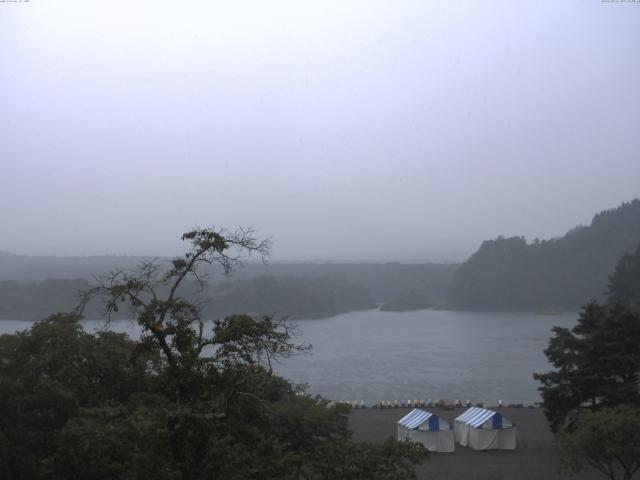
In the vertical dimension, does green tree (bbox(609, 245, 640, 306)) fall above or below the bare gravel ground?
above

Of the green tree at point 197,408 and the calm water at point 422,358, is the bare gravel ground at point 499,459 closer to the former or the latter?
the calm water at point 422,358

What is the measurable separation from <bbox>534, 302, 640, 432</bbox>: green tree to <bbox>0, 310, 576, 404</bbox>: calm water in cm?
527

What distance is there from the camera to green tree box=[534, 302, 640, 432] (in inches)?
327

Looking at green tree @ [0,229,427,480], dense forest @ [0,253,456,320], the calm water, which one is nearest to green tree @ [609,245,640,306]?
the calm water

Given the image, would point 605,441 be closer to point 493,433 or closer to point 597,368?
point 597,368

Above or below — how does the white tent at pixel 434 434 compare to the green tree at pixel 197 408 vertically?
below

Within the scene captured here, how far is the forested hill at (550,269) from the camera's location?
45125mm

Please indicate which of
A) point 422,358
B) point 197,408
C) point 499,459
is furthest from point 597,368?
point 422,358

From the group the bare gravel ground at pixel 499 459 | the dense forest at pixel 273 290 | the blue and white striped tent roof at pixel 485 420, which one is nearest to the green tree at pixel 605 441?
the bare gravel ground at pixel 499 459

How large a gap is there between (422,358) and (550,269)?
1036 inches

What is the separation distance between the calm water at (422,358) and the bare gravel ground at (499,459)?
10.4 ft

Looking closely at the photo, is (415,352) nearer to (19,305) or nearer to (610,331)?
(610,331)

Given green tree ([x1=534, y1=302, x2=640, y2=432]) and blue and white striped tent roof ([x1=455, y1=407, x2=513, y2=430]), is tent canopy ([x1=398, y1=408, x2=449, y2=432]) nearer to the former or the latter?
blue and white striped tent roof ([x1=455, y1=407, x2=513, y2=430])

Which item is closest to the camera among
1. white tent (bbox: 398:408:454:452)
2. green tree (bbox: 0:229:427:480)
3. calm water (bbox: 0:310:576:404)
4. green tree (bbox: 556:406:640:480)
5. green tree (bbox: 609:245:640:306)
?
green tree (bbox: 0:229:427:480)
